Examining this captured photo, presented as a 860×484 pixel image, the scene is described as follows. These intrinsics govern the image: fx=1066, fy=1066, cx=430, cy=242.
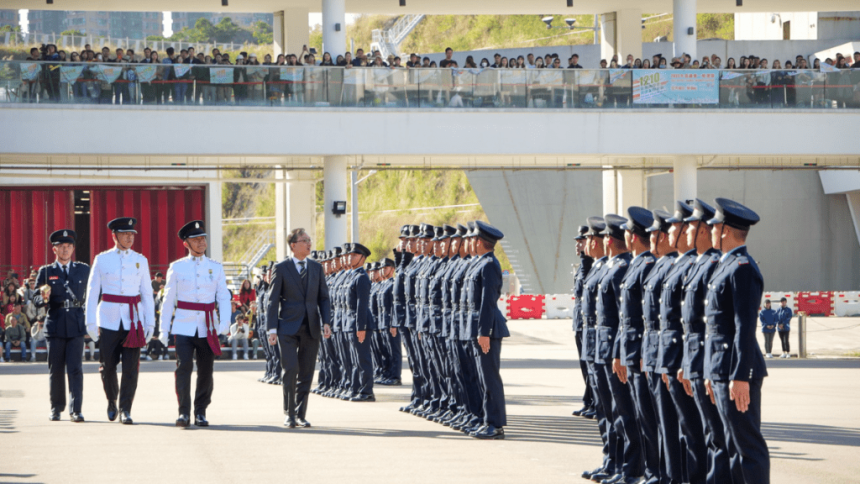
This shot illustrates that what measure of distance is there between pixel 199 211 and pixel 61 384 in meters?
25.3

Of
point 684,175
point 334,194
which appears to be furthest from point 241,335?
point 684,175

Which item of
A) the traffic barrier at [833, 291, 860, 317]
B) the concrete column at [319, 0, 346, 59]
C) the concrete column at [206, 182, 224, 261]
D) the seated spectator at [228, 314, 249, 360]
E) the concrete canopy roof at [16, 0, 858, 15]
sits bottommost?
the traffic barrier at [833, 291, 860, 317]

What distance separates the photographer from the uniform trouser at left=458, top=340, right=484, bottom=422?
1025cm

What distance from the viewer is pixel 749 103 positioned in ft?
83.8

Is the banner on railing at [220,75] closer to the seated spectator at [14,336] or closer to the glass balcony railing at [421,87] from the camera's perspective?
the glass balcony railing at [421,87]

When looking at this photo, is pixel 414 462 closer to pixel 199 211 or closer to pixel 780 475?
pixel 780 475

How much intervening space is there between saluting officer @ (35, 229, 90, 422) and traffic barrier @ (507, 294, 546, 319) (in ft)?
93.2

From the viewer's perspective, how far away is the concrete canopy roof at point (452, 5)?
96.0ft

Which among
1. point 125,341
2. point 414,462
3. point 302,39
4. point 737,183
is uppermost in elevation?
point 302,39

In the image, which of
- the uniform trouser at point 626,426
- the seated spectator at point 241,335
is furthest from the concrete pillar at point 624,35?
the uniform trouser at point 626,426

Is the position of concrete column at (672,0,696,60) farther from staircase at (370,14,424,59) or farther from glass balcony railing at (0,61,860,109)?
staircase at (370,14,424,59)

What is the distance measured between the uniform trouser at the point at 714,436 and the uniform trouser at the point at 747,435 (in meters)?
0.17

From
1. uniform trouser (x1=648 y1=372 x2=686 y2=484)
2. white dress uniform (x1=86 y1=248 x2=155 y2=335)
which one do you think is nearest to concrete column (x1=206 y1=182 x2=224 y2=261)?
white dress uniform (x1=86 y1=248 x2=155 y2=335)

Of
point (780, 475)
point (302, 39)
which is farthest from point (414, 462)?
point (302, 39)
